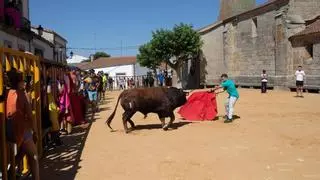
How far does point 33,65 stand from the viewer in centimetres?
824

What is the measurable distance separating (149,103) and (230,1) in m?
42.6

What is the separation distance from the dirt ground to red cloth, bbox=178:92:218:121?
73cm

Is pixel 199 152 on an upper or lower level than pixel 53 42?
lower

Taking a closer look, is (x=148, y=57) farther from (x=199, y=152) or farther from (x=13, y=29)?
(x=199, y=152)

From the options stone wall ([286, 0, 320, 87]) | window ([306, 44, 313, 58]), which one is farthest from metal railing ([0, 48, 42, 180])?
window ([306, 44, 313, 58])

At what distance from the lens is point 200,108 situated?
14750 millimetres

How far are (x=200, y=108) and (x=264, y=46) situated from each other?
2029 cm

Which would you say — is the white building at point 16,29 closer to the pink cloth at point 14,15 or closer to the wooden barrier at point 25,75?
the pink cloth at point 14,15

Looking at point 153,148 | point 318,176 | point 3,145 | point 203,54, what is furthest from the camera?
point 203,54

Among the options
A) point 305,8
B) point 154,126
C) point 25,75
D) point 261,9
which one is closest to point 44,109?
point 25,75

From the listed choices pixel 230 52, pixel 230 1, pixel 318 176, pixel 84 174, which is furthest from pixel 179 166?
pixel 230 1

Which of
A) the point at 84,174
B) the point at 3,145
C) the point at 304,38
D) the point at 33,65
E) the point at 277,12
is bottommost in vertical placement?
the point at 84,174

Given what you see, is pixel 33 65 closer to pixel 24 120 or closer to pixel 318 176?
pixel 24 120

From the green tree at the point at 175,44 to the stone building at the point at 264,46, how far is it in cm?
234
